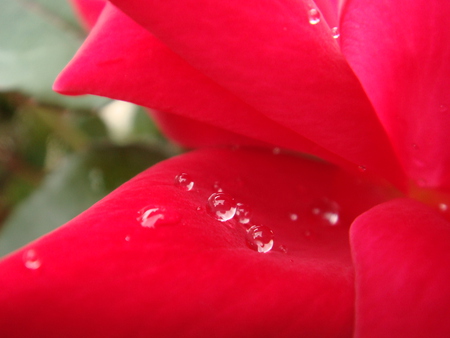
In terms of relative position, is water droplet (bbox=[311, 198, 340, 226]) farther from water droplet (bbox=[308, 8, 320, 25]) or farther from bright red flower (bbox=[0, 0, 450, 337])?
water droplet (bbox=[308, 8, 320, 25])

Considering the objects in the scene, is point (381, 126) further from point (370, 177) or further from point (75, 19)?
point (75, 19)

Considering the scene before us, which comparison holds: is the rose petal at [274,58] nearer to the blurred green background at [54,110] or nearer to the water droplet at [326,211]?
the water droplet at [326,211]

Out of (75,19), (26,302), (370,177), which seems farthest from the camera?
(75,19)

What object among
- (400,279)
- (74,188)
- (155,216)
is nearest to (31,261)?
(155,216)

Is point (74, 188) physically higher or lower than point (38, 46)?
lower

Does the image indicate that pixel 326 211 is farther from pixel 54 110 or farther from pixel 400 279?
pixel 54 110

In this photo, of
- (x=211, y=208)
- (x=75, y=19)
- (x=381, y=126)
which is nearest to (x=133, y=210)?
(x=211, y=208)

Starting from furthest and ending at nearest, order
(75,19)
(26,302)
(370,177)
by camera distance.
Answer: (75,19) → (370,177) → (26,302)
